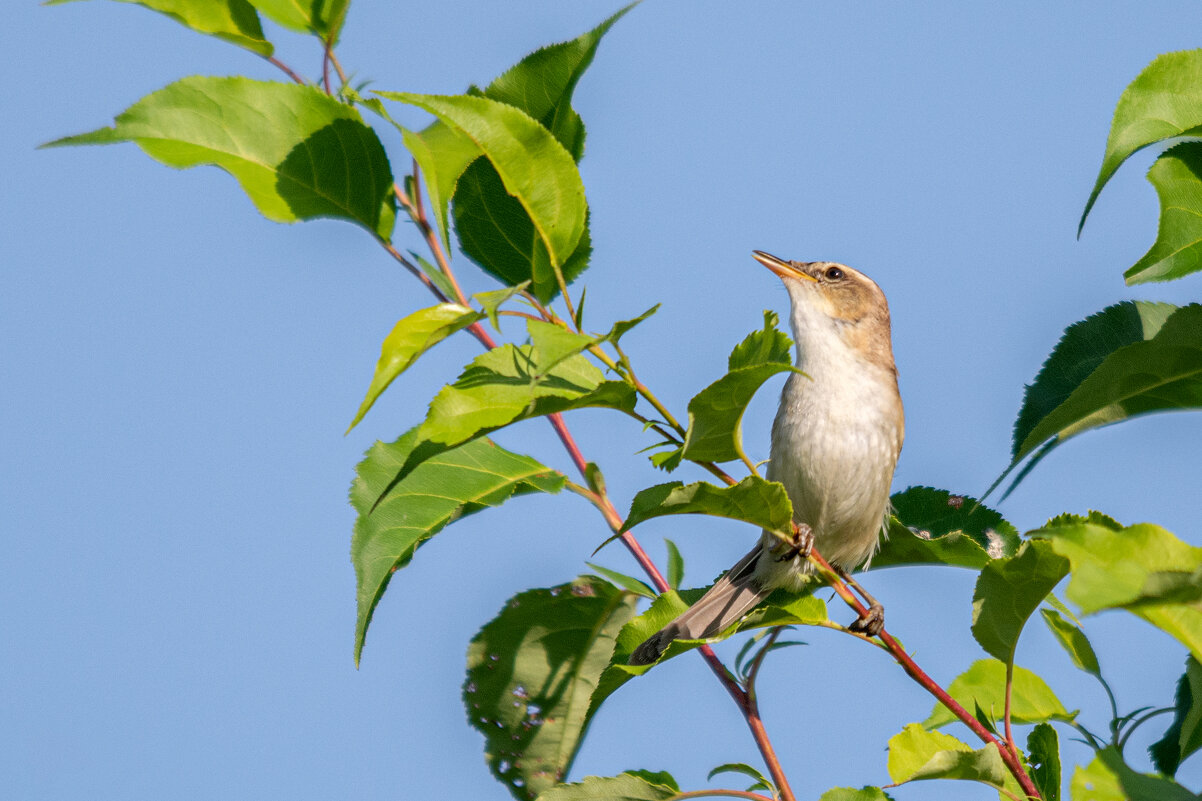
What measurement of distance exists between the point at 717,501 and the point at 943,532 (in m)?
1.25

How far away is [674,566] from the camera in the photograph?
343cm

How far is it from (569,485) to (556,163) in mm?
889

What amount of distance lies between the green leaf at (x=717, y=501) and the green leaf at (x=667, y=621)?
0.31 m

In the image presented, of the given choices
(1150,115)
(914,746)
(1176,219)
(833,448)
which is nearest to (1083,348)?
(1176,219)

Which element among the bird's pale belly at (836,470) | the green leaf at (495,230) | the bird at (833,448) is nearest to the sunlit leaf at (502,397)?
the green leaf at (495,230)

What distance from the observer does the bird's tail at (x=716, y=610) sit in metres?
3.14

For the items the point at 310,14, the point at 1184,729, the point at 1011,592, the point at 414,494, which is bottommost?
the point at 1184,729

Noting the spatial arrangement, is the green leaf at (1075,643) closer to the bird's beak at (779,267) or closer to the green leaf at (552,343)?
the green leaf at (552,343)

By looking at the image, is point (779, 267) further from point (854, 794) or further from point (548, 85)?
point (854, 794)

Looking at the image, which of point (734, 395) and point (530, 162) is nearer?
point (734, 395)

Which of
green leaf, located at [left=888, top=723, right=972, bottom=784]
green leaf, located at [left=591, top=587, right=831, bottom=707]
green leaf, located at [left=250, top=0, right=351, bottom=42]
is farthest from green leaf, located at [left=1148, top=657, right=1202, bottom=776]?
green leaf, located at [left=250, top=0, right=351, bottom=42]

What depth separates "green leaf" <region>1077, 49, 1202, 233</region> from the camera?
254 cm

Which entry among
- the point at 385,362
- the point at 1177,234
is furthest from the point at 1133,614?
the point at 385,362

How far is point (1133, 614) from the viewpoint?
1.81 metres
